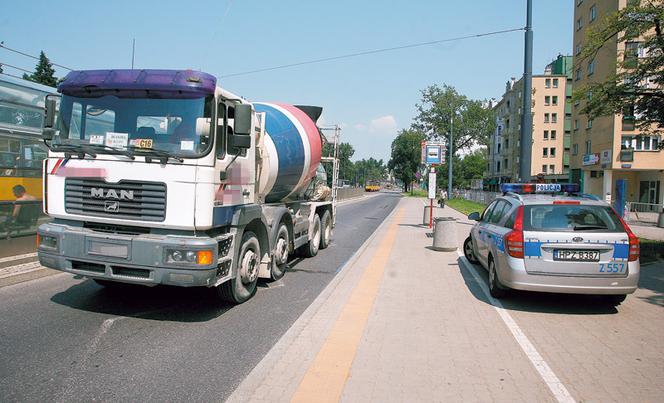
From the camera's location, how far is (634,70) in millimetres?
11234

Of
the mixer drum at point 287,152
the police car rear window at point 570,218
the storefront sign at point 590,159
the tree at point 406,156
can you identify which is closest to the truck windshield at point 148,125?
the mixer drum at point 287,152

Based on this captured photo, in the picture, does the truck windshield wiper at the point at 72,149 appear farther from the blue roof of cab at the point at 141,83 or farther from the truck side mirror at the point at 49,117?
the blue roof of cab at the point at 141,83

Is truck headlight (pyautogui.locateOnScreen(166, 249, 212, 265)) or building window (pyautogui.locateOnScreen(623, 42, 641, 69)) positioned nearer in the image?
truck headlight (pyautogui.locateOnScreen(166, 249, 212, 265))

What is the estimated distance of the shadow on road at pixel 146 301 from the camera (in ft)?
19.4

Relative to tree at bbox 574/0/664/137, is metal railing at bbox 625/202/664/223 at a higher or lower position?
lower

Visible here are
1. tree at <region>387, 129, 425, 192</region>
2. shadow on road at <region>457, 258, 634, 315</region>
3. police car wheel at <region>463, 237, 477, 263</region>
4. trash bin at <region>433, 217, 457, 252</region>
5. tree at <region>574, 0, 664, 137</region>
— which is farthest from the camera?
tree at <region>387, 129, 425, 192</region>

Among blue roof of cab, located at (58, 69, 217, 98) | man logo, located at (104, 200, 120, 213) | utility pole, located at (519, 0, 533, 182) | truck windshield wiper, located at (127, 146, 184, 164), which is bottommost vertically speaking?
man logo, located at (104, 200, 120, 213)

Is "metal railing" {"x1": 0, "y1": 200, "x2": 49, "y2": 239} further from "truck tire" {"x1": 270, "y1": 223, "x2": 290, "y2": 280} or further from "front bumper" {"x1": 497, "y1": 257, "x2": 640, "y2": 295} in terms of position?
"front bumper" {"x1": 497, "y1": 257, "x2": 640, "y2": 295}

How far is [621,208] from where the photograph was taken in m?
22.6

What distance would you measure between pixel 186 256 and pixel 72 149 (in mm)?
1911

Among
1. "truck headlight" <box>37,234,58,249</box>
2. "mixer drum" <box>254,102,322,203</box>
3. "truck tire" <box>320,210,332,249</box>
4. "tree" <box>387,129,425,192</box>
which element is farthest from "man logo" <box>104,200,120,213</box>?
"tree" <box>387,129,425,192</box>

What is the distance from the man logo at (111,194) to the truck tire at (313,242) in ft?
18.1

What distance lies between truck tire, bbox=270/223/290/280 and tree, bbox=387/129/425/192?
9134 centimetres

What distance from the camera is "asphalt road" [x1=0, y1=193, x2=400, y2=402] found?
382 cm
